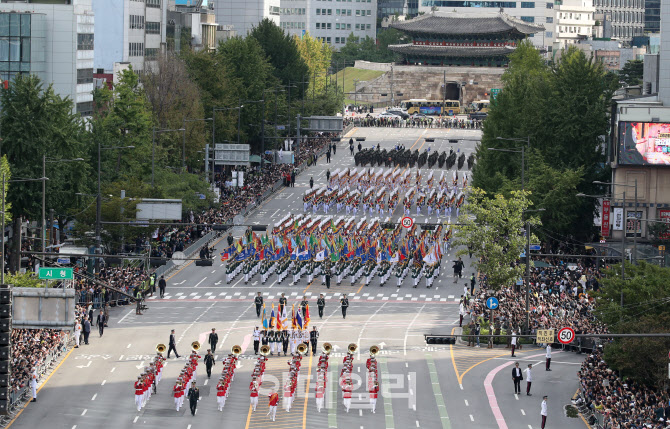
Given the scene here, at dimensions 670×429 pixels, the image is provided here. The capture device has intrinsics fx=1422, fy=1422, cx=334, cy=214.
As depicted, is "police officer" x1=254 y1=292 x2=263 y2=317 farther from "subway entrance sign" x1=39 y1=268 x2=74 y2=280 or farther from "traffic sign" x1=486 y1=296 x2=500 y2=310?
"subway entrance sign" x1=39 y1=268 x2=74 y2=280

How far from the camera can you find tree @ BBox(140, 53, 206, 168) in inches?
4658

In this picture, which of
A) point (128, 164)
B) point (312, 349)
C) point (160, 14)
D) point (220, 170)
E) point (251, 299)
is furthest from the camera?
point (160, 14)

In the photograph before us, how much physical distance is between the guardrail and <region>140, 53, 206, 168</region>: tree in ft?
163

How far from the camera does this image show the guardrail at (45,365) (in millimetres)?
56928

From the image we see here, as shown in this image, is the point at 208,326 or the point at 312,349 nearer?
the point at 312,349

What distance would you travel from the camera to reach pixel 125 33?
463 feet

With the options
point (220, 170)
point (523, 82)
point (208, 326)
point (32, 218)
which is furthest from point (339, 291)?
point (220, 170)

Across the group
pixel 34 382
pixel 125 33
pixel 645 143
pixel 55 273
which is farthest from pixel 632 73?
pixel 55 273

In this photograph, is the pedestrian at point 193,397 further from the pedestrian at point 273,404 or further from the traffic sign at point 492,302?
the traffic sign at point 492,302

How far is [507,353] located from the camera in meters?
69.1

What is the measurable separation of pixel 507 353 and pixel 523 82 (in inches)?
1819

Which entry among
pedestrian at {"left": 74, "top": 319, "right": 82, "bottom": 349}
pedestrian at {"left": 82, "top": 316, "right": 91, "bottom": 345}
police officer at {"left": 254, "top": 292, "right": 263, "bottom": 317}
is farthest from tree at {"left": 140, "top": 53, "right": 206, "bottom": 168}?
pedestrian at {"left": 74, "top": 319, "right": 82, "bottom": 349}

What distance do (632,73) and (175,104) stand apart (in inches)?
2102

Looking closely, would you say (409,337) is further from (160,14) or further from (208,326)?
(160,14)
